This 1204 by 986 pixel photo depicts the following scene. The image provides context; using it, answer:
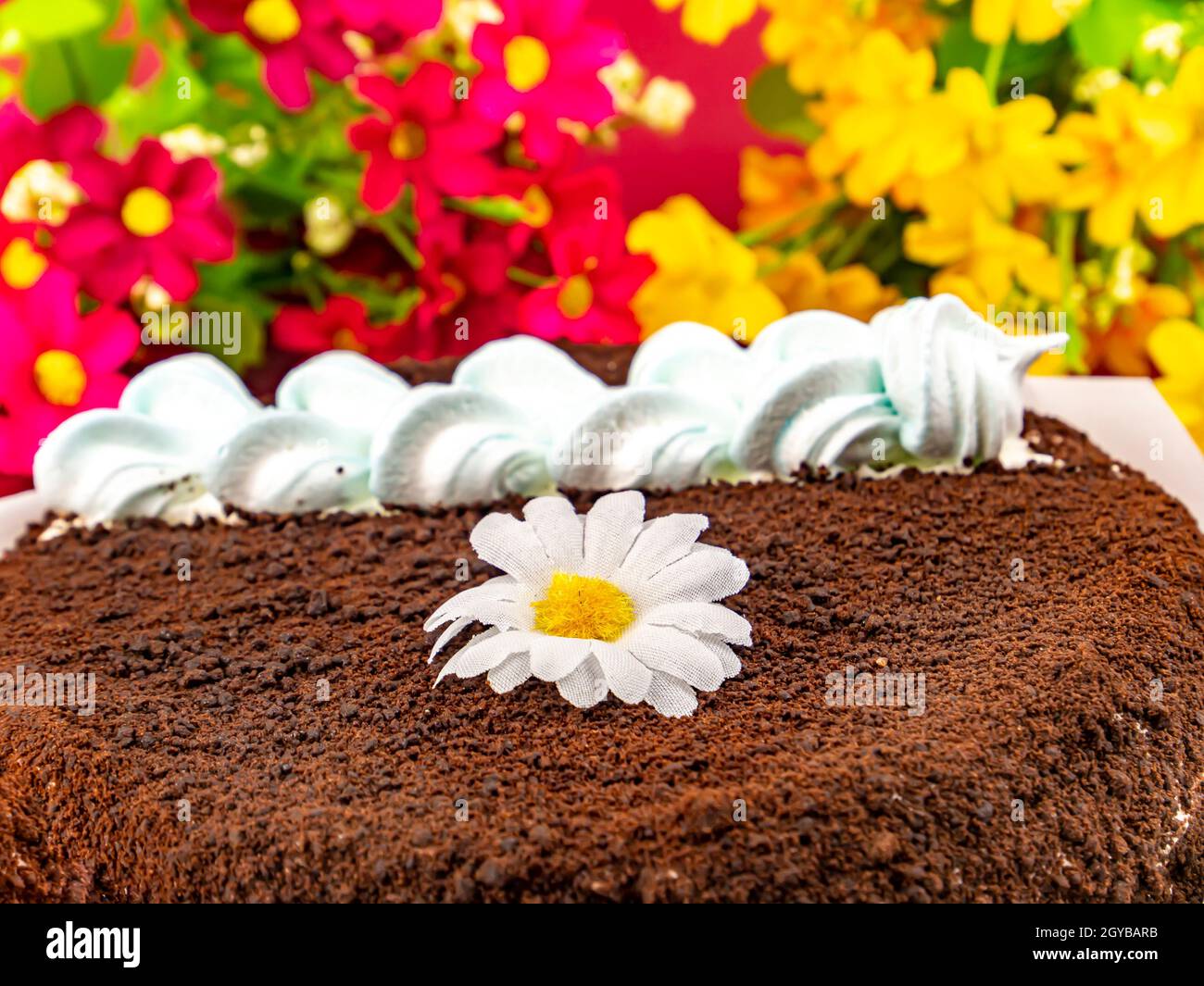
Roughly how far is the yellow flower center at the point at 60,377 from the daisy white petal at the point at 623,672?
0.93 m

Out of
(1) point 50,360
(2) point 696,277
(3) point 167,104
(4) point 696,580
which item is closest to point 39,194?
(1) point 50,360

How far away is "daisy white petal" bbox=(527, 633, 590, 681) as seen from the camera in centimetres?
107

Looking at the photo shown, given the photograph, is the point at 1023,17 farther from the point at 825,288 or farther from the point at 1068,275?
the point at 825,288

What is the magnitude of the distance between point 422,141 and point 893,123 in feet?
2.04

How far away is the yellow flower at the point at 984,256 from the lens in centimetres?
182

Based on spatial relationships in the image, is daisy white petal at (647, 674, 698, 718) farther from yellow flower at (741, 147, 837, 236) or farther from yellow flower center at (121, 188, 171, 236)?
yellow flower at (741, 147, 837, 236)

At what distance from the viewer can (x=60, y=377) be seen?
5.63ft

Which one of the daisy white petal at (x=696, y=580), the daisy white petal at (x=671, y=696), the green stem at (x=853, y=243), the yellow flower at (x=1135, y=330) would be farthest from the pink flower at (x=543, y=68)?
the daisy white petal at (x=671, y=696)

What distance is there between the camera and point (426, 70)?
5.95ft

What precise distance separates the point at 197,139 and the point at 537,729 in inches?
45.9

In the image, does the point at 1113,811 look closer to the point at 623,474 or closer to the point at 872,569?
the point at 872,569

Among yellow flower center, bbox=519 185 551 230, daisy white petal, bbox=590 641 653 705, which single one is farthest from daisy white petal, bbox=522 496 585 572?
yellow flower center, bbox=519 185 551 230

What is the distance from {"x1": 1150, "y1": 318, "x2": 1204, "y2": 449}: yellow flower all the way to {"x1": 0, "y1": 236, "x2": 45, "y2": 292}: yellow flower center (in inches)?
55.0
